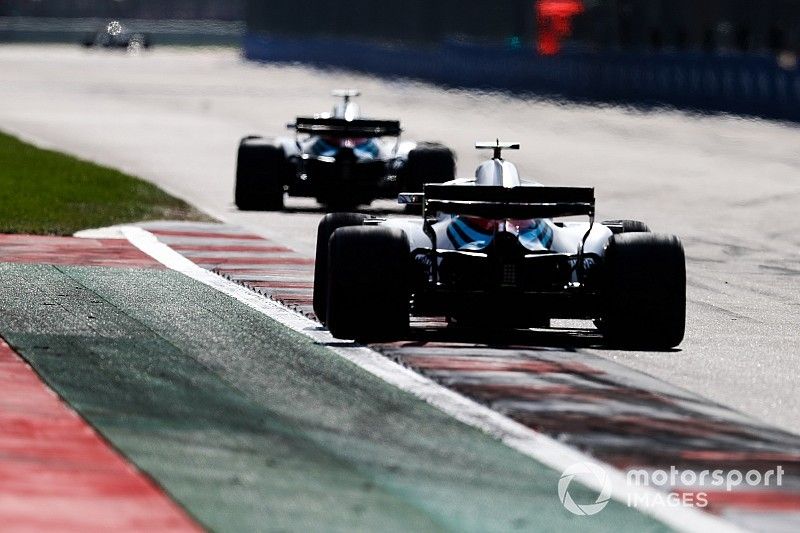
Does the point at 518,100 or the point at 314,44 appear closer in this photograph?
the point at 518,100

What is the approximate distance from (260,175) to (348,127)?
43.0 inches

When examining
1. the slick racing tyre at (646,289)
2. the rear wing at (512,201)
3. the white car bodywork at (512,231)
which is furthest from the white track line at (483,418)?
the slick racing tyre at (646,289)

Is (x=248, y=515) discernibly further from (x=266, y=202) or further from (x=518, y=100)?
(x=518, y=100)

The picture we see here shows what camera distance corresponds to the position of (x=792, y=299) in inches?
586

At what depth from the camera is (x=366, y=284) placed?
1123 cm

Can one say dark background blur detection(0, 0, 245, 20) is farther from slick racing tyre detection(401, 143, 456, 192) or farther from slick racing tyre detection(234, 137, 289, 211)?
slick racing tyre detection(401, 143, 456, 192)

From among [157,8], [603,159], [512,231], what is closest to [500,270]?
[512,231]

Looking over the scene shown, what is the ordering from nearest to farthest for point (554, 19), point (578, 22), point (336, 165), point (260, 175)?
point (336, 165) → point (260, 175) → point (578, 22) → point (554, 19)

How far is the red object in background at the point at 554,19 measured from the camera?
2692 inches

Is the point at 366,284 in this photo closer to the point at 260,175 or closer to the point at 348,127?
the point at 348,127

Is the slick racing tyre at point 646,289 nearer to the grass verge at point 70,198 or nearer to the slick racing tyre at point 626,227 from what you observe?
the slick racing tyre at point 626,227

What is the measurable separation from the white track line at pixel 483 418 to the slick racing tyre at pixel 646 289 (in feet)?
4.88

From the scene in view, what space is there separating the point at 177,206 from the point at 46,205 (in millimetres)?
1659

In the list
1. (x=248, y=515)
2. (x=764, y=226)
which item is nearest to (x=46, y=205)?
(x=764, y=226)
